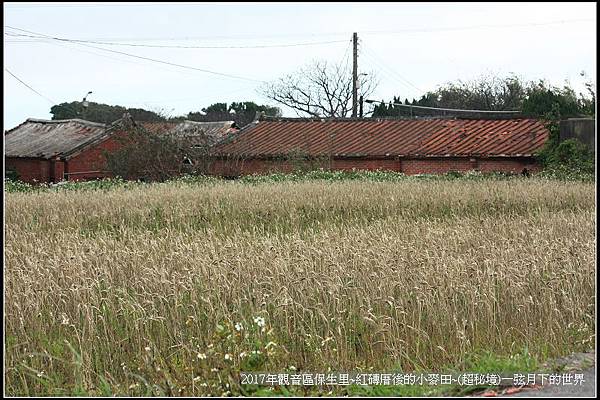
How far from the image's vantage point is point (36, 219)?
15.7 m

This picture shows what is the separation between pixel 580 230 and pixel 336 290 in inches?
221

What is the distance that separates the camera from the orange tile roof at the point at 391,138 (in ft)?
107

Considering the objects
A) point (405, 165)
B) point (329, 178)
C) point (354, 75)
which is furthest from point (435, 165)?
point (354, 75)

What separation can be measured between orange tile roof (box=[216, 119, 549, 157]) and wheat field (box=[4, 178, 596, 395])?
21944 millimetres

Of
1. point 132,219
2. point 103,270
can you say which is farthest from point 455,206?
point 103,270

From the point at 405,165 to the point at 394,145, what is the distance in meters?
1.50

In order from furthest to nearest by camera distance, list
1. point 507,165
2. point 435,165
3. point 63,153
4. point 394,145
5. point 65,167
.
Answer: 1. point 65,167
2. point 63,153
3. point 394,145
4. point 435,165
5. point 507,165

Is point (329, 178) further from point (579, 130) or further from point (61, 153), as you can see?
point (61, 153)

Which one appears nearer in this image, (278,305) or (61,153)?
(278,305)

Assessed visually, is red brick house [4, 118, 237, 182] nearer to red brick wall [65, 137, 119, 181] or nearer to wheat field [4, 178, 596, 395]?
red brick wall [65, 137, 119, 181]

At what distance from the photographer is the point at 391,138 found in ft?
117

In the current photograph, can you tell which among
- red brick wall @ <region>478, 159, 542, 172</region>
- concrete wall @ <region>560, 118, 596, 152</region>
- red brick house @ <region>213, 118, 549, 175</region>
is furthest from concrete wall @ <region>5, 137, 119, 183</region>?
concrete wall @ <region>560, 118, 596, 152</region>

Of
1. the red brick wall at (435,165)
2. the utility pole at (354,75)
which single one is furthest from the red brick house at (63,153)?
the red brick wall at (435,165)

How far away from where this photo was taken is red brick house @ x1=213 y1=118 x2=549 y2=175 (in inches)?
1260
